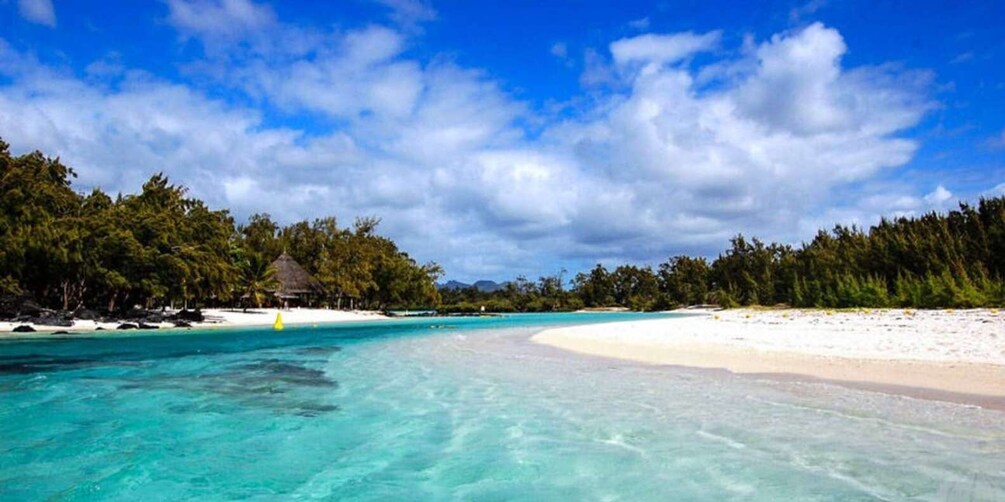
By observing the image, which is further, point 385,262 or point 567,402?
point 385,262

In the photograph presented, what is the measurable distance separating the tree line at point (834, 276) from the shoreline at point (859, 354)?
18514 millimetres

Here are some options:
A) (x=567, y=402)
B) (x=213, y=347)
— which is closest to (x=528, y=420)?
(x=567, y=402)

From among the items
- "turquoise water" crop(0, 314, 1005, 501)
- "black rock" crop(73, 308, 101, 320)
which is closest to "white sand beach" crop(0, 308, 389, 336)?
"black rock" crop(73, 308, 101, 320)

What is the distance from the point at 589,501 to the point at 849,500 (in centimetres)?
204

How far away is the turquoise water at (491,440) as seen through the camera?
5297 millimetres

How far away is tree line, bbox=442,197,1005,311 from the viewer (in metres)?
39.0

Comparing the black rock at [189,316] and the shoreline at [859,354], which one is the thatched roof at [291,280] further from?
the shoreline at [859,354]

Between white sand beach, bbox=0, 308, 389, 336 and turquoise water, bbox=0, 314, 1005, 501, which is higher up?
white sand beach, bbox=0, 308, 389, 336

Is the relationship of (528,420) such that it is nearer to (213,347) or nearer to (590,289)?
(213,347)

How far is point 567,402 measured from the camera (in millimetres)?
9570

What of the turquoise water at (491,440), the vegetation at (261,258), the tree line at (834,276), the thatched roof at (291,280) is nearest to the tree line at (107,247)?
the vegetation at (261,258)

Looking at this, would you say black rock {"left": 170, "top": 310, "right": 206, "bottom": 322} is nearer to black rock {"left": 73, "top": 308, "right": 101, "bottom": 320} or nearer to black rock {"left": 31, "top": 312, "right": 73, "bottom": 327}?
black rock {"left": 73, "top": 308, "right": 101, "bottom": 320}

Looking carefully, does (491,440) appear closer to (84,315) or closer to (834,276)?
(84,315)

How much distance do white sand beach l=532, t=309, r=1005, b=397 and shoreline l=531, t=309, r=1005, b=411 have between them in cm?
1
